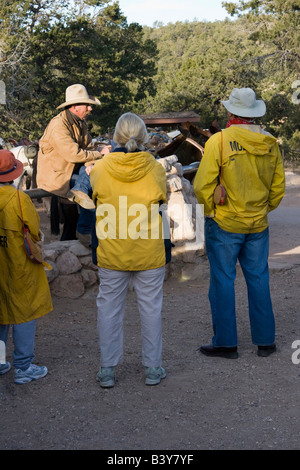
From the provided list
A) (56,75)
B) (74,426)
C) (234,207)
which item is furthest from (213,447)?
(56,75)

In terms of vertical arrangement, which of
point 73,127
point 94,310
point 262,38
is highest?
point 262,38

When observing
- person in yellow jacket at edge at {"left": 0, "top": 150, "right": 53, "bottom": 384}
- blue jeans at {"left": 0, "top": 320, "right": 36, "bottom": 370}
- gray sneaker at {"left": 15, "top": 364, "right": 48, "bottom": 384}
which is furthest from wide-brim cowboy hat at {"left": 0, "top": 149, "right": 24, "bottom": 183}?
gray sneaker at {"left": 15, "top": 364, "right": 48, "bottom": 384}

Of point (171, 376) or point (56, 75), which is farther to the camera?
point (56, 75)

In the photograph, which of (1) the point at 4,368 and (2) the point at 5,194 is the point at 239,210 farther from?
(1) the point at 4,368

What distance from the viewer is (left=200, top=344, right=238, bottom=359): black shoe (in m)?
4.21

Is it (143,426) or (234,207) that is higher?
(234,207)

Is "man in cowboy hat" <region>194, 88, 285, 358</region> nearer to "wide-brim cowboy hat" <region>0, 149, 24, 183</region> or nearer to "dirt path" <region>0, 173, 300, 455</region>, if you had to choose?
"dirt path" <region>0, 173, 300, 455</region>

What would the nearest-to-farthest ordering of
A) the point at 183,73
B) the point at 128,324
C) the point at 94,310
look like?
the point at 128,324
the point at 94,310
the point at 183,73

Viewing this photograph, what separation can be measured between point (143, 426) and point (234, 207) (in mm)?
1543

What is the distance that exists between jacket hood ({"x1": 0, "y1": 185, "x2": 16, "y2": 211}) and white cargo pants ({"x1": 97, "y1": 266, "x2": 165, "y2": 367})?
2.25 feet

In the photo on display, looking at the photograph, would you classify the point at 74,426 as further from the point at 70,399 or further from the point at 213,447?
the point at 213,447

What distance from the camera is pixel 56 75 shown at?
26.0 meters
